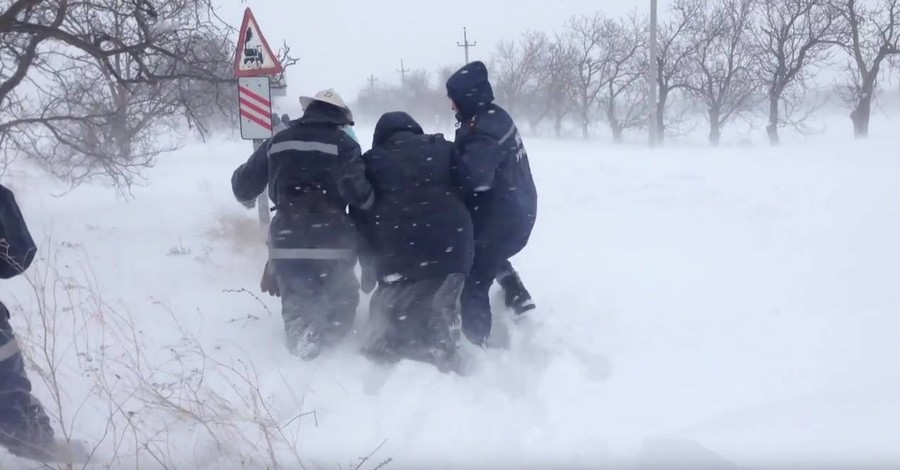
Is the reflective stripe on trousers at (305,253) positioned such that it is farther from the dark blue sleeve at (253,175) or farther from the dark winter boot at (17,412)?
the dark winter boot at (17,412)

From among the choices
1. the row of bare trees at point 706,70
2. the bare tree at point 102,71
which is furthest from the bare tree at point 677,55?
the bare tree at point 102,71

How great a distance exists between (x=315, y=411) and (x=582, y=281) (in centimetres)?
273

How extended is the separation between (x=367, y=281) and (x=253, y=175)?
1.06m

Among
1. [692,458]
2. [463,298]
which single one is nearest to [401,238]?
[463,298]

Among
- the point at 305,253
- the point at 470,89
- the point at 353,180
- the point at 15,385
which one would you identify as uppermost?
the point at 470,89

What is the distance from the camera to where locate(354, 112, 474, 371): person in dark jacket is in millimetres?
4980

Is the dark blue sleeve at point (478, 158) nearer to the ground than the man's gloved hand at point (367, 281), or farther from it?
farther from it

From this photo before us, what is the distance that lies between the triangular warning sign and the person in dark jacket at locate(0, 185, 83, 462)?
12.7ft

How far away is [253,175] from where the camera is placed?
5.24 m

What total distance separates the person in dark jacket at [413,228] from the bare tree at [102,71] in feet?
12.2

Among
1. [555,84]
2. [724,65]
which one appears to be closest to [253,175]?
[555,84]

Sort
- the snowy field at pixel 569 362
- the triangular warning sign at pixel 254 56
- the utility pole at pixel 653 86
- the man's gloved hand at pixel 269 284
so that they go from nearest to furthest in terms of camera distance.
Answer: the snowy field at pixel 569 362, the man's gloved hand at pixel 269 284, the triangular warning sign at pixel 254 56, the utility pole at pixel 653 86

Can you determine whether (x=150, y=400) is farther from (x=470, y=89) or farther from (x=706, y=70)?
(x=706, y=70)

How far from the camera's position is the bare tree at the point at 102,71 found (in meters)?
7.77
